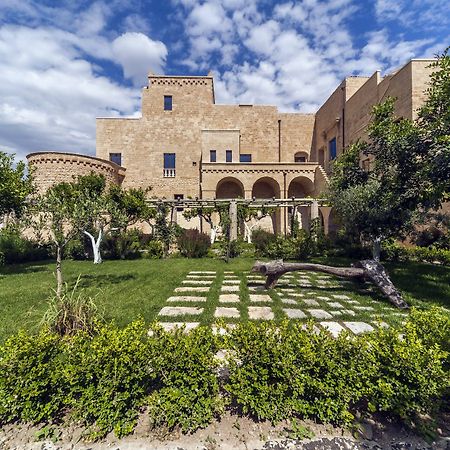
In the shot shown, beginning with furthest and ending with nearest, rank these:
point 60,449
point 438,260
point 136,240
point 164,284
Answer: point 136,240, point 438,260, point 164,284, point 60,449

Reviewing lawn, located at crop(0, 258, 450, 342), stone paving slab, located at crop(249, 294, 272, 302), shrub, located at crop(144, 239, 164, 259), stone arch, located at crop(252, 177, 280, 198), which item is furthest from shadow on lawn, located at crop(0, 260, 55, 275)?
stone arch, located at crop(252, 177, 280, 198)

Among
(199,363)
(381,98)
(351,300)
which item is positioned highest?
(381,98)

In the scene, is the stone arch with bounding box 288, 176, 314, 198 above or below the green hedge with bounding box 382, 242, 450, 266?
above

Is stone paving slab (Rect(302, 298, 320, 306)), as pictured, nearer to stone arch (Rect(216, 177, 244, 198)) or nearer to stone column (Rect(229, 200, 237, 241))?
stone column (Rect(229, 200, 237, 241))

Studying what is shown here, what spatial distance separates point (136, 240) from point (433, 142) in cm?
1248

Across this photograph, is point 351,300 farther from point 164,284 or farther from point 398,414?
point 164,284

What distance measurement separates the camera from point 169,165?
2116 centimetres

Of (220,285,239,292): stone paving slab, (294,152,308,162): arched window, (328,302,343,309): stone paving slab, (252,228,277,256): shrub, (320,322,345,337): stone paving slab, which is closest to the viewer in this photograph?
(320,322,345,337): stone paving slab

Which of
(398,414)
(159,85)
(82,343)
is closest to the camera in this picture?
(398,414)

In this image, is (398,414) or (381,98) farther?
(381,98)

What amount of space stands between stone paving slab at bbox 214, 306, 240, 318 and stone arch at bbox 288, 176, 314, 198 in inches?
669

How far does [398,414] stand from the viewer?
194cm

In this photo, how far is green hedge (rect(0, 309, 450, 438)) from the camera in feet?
6.06

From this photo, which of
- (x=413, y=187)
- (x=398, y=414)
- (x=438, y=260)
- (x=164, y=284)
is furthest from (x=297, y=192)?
(x=398, y=414)
